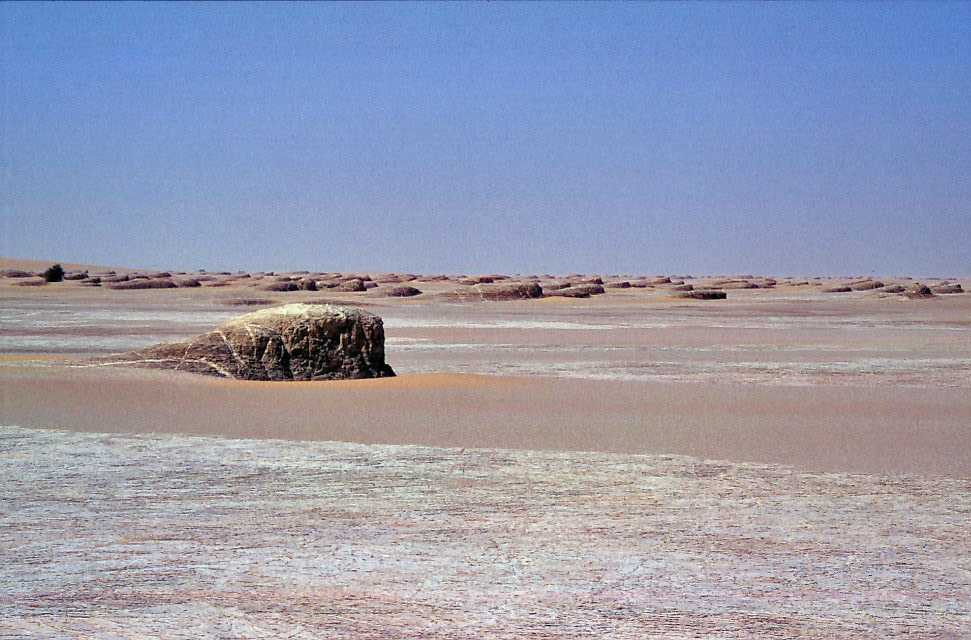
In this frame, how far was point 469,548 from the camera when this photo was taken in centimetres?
609

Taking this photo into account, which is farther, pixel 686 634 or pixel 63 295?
pixel 63 295

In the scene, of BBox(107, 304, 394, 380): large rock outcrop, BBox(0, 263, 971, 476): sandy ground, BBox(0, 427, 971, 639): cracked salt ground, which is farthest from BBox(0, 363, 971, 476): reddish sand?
BBox(0, 427, 971, 639): cracked salt ground

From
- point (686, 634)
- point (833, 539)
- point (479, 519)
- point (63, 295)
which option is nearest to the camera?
point (686, 634)

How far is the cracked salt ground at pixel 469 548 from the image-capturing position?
4875 millimetres

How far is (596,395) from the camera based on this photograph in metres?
13.2

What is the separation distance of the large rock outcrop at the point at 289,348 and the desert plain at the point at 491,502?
0.44 m

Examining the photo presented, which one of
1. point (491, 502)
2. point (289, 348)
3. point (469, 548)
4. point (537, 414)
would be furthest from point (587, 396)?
point (469, 548)

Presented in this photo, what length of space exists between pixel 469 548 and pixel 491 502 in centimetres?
127

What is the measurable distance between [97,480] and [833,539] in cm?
488

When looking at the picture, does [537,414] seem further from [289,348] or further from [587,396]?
[289,348]

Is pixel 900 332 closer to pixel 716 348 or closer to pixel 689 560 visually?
pixel 716 348

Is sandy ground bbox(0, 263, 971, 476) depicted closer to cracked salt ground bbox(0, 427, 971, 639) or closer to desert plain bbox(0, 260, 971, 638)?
desert plain bbox(0, 260, 971, 638)

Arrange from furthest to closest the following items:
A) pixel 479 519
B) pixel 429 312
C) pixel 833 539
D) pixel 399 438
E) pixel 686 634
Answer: pixel 429 312 → pixel 399 438 → pixel 479 519 → pixel 833 539 → pixel 686 634

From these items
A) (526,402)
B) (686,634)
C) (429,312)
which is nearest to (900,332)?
(429,312)
